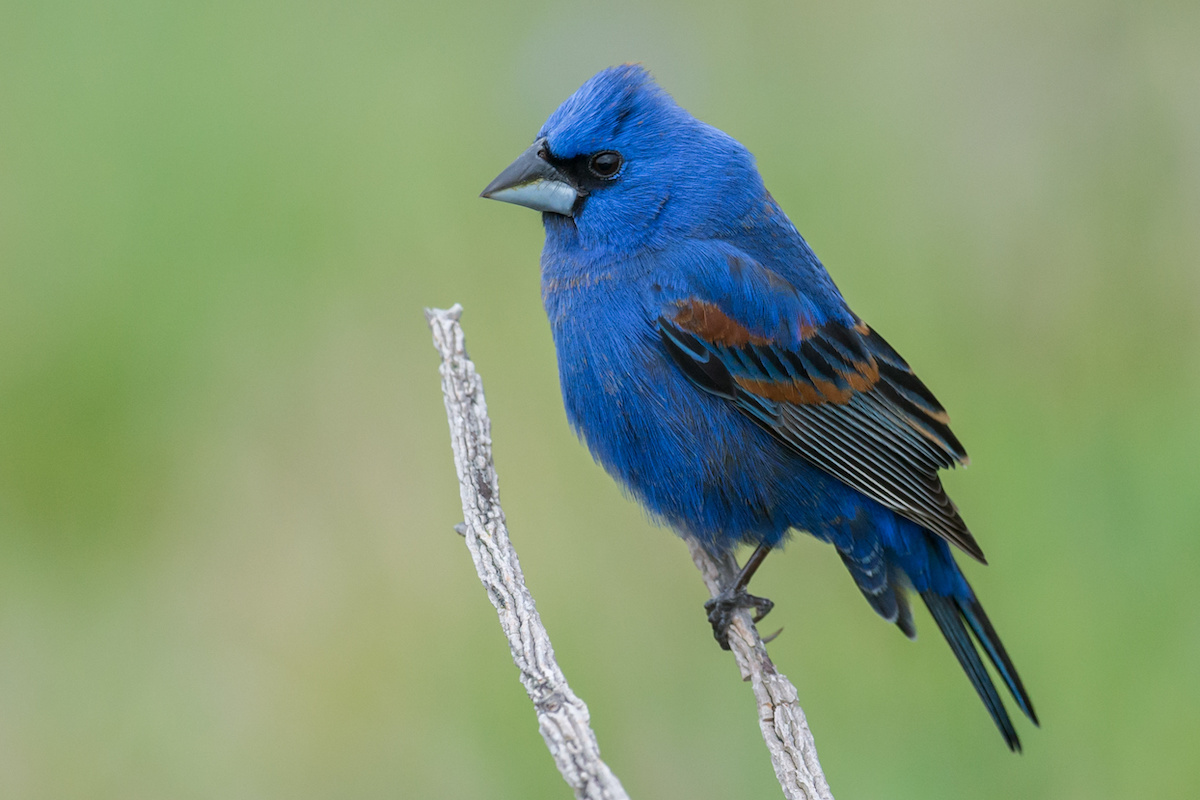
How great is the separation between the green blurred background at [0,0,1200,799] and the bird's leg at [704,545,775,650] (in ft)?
0.96

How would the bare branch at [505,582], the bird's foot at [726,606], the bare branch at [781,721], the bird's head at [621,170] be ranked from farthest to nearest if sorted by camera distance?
the bird's foot at [726,606], the bird's head at [621,170], the bare branch at [781,721], the bare branch at [505,582]

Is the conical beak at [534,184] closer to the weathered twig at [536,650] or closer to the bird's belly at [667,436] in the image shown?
the bird's belly at [667,436]

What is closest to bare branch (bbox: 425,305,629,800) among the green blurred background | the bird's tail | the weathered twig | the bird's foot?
the weathered twig

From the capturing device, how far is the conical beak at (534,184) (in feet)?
10.8

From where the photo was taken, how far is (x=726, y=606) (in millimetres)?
3436

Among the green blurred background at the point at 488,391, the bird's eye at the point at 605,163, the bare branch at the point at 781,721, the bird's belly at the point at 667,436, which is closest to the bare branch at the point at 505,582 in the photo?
the bare branch at the point at 781,721

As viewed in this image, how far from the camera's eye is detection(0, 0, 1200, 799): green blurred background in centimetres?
363

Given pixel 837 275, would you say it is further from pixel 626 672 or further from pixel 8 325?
pixel 8 325

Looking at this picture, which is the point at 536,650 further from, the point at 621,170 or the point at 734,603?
the point at 621,170

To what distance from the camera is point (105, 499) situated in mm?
4352

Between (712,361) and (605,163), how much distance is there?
622 millimetres

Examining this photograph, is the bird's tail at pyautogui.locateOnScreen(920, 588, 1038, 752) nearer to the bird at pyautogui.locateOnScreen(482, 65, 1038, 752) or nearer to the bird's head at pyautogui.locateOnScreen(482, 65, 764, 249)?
the bird at pyautogui.locateOnScreen(482, 65, 1038, 752)

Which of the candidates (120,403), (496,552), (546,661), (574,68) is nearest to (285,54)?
(574,68)

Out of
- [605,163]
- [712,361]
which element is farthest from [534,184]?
[712,361]
